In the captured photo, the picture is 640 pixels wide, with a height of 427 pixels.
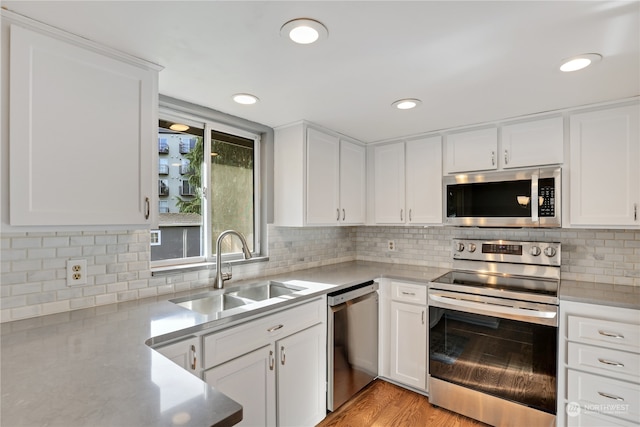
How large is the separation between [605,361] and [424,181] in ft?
5.44

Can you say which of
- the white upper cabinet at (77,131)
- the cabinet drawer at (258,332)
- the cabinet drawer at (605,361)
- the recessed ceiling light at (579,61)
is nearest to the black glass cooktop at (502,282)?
the cabinet drawer at (605,361)

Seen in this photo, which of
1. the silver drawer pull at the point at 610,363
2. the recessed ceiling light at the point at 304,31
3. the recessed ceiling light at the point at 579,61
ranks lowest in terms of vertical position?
the silver drawer pull at the point at 610,363

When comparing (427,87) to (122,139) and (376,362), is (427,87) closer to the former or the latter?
(122,139)

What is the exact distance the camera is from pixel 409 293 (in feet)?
8.12

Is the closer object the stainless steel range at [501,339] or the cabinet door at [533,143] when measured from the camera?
the stainless steel range at [501,339]

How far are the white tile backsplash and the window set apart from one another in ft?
0.63

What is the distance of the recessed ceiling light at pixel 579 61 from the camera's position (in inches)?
56.9

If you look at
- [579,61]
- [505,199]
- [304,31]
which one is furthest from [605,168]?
[304,31]

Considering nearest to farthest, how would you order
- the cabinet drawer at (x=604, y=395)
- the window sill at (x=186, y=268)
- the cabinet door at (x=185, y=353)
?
the cabinet door at (x=185, y=353) → the cabinet drawer at (x=604, y=395) → the window sill at (x=186, y=268)

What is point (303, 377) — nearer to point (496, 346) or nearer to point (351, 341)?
point (351, 341)

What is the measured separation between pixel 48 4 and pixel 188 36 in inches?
18.3

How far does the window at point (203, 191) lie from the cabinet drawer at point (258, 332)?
0.81 meters

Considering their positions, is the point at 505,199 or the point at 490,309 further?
the point at 505,199

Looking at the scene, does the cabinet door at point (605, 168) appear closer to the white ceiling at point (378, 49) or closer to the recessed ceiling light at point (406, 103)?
the white ceiling at point (378, 49)
